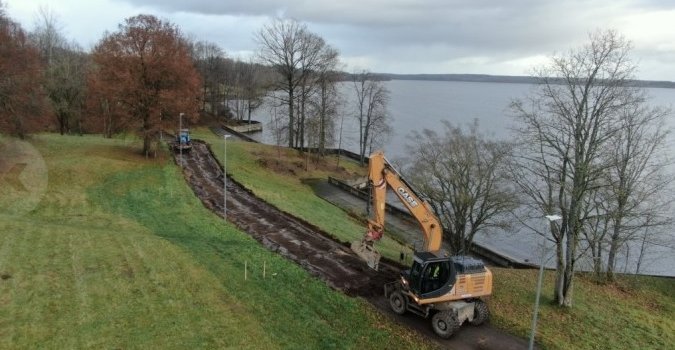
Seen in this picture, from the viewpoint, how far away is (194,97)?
41719mm

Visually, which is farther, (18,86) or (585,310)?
(18,86)

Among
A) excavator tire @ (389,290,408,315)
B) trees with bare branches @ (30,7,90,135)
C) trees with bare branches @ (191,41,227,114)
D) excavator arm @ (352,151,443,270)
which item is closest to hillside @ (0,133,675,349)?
excavator tire @ (389,290,408,315)

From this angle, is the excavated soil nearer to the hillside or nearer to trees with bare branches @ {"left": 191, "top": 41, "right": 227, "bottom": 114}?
the hillside

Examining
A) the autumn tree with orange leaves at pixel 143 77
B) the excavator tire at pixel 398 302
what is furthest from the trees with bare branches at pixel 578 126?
the autumn tree with orange leaves at pixel 143 77

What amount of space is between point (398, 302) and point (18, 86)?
101ft

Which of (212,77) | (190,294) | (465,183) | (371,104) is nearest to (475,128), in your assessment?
(465,183)

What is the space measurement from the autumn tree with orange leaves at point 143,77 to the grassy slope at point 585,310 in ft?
36.8

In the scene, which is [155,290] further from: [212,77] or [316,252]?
[212,77]

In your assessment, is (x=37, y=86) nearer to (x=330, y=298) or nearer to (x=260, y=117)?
(x=330, y=298)

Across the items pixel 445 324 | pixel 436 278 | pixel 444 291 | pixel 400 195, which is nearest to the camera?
pixel 445 324

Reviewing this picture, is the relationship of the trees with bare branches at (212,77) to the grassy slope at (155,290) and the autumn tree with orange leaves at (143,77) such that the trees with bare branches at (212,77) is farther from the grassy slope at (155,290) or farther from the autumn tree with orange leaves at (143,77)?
the grassy slope at (155,290)

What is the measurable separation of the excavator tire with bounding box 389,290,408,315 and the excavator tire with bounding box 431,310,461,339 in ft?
4.65

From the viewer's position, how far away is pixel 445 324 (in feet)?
56.5

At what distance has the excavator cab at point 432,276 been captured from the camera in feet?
58.1
